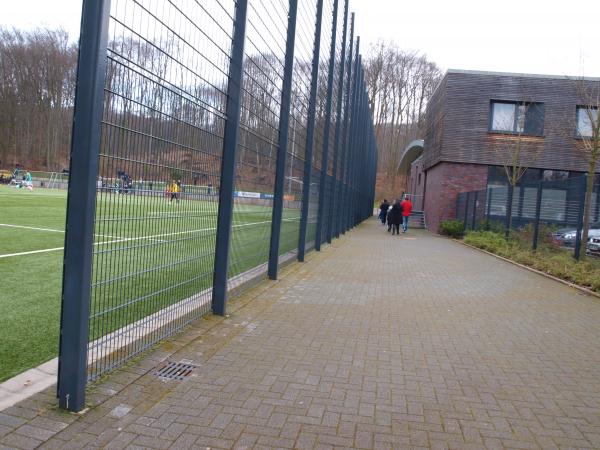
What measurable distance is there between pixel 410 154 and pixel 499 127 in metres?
23.4

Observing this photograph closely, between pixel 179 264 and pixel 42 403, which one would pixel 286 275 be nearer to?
pixel 179 264

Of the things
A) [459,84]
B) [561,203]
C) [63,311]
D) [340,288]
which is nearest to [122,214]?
[63,311]

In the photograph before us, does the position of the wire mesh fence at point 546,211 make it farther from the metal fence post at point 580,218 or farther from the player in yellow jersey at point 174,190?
the player in yellow jersey at point 174,190

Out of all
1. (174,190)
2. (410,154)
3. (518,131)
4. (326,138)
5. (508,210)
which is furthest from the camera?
(410,154)

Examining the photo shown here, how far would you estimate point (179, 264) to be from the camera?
202 inches

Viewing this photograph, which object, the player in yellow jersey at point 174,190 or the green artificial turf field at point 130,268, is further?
the player in yellow jersey at point 174,190

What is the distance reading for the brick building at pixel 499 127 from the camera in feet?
81.4

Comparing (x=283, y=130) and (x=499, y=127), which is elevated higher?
(x=499, y=127)

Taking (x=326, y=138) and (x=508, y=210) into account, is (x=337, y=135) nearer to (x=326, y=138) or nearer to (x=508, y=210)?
(x=326, y=138)

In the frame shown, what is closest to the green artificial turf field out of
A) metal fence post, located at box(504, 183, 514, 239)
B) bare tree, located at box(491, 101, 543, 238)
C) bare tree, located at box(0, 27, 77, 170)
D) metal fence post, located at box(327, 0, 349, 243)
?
metal fence post, located at box(327, 0, 349, 243)

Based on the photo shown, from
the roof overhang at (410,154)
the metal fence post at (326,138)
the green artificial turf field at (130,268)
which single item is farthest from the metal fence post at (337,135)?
the roof overhang at (410,154)

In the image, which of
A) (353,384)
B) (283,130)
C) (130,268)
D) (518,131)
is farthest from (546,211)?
(130,268)

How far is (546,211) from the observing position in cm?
1452

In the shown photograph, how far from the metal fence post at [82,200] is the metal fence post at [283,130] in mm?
5106
